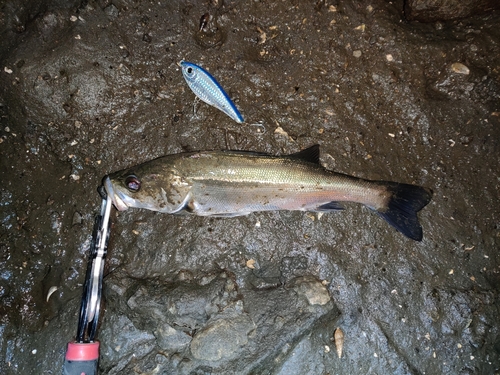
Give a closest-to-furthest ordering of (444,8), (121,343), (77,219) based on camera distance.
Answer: (121,343) → (77,219) → (444,8)

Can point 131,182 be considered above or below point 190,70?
below

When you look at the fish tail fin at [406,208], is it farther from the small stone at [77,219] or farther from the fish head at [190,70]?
the small stone at [77,219]

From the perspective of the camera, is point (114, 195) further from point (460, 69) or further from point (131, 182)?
point (460, 69)

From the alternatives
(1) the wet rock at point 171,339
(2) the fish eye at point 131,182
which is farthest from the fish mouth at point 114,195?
(1) the wet rock at point 171,339

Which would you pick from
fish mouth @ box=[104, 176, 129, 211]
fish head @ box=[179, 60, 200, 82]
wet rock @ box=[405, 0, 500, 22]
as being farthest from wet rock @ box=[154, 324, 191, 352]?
wet rock @ box=[405, 0, 500, 22]

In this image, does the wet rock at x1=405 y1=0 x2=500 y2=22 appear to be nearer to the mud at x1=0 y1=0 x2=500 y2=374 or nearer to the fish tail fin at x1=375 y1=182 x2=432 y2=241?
the mud at x1=0 y1=0 x2=500 y2=374

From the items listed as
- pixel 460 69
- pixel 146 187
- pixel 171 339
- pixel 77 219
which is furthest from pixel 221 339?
pixel 460 69

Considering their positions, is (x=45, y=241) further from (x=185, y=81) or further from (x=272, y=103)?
(x=272, y=103)
